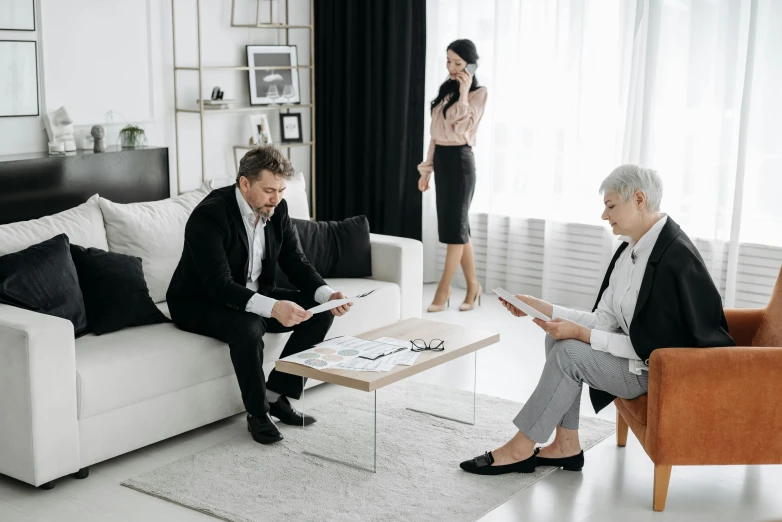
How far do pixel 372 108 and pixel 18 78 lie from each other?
2.34 m

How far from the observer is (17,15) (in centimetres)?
444

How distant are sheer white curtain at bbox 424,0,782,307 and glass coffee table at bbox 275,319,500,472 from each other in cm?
168

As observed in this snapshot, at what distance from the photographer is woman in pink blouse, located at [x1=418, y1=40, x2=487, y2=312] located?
17.1 feet

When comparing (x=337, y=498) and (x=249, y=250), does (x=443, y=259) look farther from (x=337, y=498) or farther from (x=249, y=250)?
(x=337, y=498)

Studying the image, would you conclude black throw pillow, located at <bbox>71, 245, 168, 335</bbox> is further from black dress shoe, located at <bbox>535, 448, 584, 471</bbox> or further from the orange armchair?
the orange armchair

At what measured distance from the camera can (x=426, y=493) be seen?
10.0 feet

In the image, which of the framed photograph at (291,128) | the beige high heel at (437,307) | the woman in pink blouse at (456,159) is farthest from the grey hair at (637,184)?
the framed photograph at (291,128)

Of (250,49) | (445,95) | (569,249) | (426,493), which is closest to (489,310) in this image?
(569,249)

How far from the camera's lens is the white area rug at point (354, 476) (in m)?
2.93

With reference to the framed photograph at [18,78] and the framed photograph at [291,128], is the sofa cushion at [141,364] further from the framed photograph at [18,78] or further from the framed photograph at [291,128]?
the framed photograph at [291,128]

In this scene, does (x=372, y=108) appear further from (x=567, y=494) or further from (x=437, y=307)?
(x=567, y=494)

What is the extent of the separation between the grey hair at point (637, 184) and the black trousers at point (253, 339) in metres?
1.27

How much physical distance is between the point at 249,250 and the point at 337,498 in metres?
1.06

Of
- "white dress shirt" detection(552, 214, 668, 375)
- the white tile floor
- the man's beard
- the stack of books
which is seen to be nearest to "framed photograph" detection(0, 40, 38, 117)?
the stack of books
